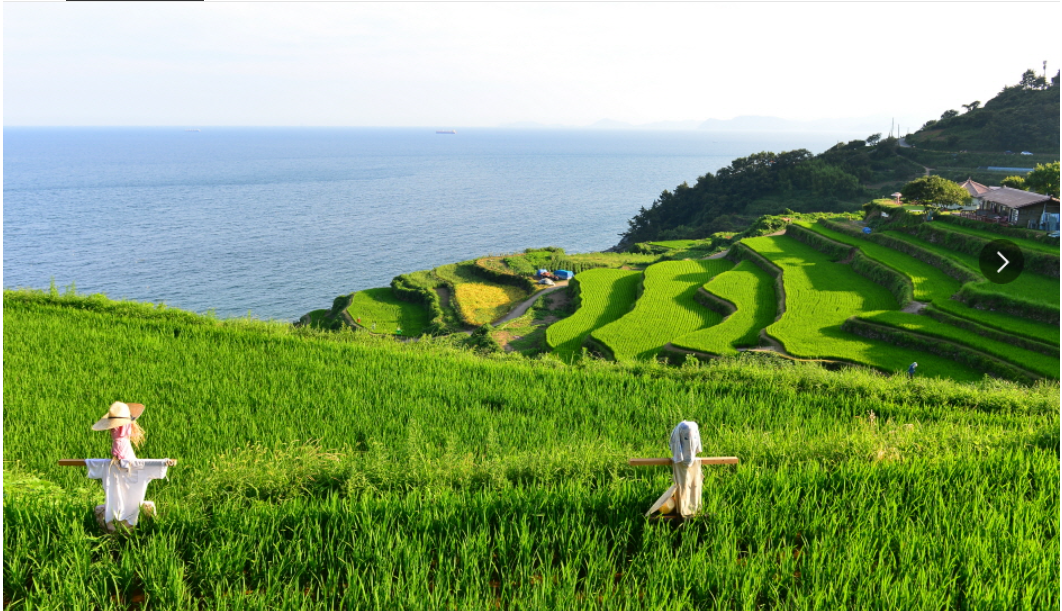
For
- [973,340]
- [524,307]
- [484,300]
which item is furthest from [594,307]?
[973,340]

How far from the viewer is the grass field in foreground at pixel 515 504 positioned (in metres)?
3.96

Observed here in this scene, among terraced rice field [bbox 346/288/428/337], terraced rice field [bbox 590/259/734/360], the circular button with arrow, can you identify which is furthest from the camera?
terraced rice field [bbox 346/288/428/337]

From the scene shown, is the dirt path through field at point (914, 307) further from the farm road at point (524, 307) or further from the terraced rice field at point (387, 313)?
the terraced rice field at point (387, 313)

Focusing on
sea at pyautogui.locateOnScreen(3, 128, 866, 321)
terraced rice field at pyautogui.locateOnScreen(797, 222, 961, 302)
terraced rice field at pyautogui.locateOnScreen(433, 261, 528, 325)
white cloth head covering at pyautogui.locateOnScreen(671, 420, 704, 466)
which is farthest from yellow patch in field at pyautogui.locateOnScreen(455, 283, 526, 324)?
white cloth head covering at pyautogui.locateOnScreen(671, 420, 704, 466)

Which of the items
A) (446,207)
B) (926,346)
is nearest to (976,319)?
(926,346)

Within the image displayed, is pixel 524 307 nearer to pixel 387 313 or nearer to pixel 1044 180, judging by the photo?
pixel 387 313

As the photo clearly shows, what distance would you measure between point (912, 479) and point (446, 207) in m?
97.0

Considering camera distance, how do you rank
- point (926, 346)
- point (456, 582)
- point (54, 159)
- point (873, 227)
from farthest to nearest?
point (54, 159) < point (873, 227) < point (926, 346) < point (456, 582)

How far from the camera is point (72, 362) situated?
37.1ft

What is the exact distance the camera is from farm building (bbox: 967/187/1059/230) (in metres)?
26.1

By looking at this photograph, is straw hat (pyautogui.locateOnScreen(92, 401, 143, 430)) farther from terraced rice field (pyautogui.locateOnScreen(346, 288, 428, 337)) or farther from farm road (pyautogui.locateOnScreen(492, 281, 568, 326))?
terraced rice field (pyautogui.locateOnScreen(346, 288, 428, 337))

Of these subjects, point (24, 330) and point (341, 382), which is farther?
point (24, 330)

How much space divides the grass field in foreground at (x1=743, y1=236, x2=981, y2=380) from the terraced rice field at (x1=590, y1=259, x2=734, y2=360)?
10.7 feet

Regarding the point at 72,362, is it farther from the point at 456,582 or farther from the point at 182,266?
the point at 182,266
